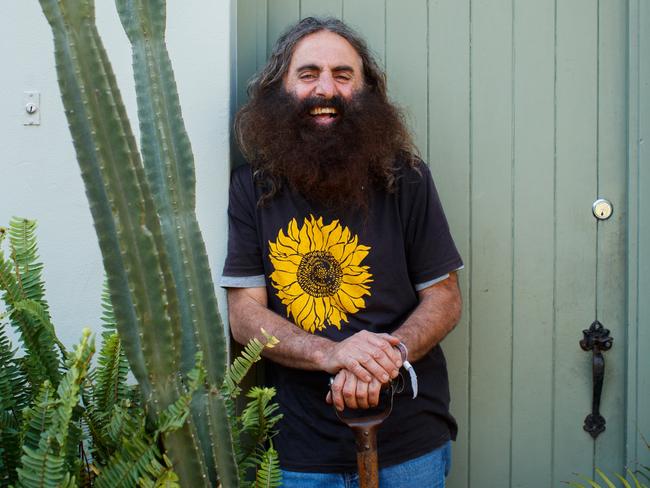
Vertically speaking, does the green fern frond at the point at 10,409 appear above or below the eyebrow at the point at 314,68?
below

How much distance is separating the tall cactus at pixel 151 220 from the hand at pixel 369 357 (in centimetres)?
44

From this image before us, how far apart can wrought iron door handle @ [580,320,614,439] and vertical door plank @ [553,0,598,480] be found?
0.02 m

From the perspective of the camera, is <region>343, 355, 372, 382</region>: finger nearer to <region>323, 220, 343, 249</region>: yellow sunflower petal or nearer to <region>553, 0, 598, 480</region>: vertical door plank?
<region>323, 220, 343, 249</region>: yellow sunflower petal

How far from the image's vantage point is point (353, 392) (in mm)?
1954

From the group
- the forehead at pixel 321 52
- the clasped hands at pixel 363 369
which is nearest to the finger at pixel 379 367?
the clasped hands at pixel 363 369

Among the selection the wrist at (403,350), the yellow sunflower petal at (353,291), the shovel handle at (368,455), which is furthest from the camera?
the yellow sunflower petal at (353,291)

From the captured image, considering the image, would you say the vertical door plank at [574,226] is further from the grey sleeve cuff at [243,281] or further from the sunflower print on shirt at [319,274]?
the grey sleeve cuff at [243,281]

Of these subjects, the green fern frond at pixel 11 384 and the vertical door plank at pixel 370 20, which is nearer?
the green fern frond at pixel 11 384

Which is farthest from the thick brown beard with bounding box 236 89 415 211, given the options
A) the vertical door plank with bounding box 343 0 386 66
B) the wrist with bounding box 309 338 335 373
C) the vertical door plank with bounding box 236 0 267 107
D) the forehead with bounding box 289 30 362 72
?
the wrist with bounding box 309 338 335 373

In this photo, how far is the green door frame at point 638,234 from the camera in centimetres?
261

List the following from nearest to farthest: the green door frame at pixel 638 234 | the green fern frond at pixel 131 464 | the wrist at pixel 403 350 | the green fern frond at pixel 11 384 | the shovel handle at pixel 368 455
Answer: the green fern frond at pixel 131 464 < the green fern frond at pixel 11 384 < the shovel handle at pixel 368 455 < the wrist at pixel 403 350 < the green door frame at pixel 638 234

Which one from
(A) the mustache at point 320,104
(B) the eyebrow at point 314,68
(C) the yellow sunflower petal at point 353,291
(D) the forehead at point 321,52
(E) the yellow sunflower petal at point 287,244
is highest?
(D) the forehead at point 321,52

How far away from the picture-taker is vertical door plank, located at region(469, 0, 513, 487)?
8.86 feet

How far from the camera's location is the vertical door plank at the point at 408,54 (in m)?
2.70
